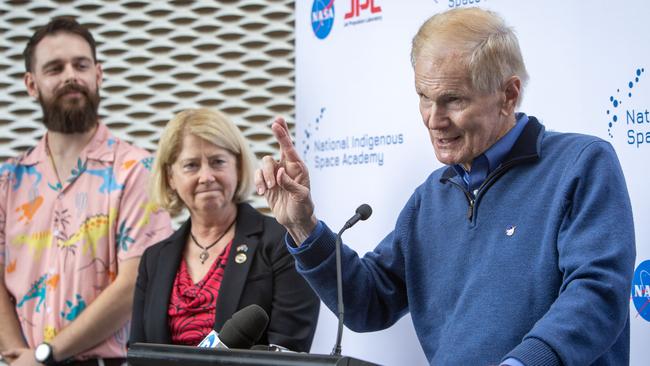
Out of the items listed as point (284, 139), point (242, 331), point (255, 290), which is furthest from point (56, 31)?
point (242, 331)

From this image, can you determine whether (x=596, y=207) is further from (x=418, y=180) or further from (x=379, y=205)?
(x=379, y=205)

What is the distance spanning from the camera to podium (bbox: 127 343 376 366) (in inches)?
67.6

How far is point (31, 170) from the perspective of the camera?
426 centimetres

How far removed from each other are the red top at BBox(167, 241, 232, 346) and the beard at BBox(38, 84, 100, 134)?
107 centimetres

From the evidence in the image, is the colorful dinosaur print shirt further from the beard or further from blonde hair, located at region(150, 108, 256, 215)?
blonde hair, located at region(150, 108, 256, 215)

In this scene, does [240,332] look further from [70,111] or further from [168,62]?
[168,62]

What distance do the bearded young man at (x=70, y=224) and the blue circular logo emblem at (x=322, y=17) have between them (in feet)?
3.31

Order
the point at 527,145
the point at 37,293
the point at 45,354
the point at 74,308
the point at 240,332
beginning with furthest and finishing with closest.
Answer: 1. the point at 37,293
2. the point at 74,308
3. the point at 45,354
4. the point at 527,145
5. the point at 240,332

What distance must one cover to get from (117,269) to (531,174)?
2.26 metres

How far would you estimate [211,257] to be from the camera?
358 cm

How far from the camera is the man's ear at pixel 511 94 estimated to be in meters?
2.37

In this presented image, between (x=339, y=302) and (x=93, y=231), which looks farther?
(x=93, y=231)

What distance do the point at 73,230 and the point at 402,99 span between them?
1626 millimetres

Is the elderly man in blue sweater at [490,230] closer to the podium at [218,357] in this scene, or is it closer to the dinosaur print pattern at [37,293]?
the podium at [218,357]
